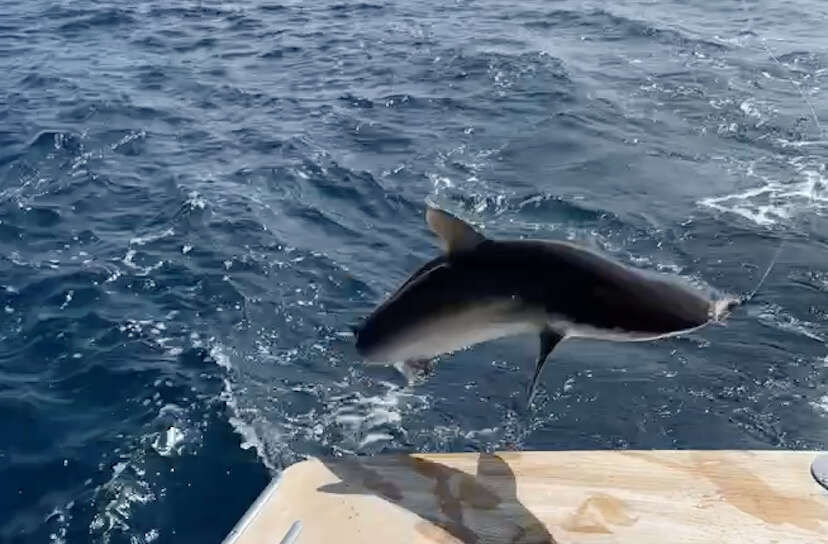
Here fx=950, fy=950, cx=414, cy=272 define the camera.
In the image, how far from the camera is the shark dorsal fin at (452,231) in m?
4.42

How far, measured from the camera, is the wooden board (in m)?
4.44

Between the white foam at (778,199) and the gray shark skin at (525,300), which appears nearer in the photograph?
the gray shark skin at (525,300)

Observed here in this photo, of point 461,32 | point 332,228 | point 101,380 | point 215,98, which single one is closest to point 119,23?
point 215,98

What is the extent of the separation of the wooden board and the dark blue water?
2009mm

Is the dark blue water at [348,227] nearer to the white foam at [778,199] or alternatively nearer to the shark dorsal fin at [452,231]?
the white foam at [778,199]

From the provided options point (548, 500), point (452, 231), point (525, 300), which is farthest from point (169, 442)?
point (525, 300)

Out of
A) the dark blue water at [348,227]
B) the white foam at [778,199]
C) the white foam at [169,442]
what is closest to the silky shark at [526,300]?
the dark blue water at [348,227]

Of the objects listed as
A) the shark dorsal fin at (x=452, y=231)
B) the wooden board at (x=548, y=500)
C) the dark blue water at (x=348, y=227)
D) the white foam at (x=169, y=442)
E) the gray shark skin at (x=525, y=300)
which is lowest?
the white foam at (x=169, y=442)

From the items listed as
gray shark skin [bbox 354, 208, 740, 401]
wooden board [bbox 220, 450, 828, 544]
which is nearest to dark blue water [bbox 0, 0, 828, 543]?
wooden board [bbox 220, 450, 828, 544]

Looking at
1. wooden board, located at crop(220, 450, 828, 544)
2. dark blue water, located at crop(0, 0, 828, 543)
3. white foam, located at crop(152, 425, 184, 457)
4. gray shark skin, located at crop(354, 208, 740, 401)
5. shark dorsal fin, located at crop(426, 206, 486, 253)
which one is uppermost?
shark dorsal fin, located at crop(426, 206, 486, 253)

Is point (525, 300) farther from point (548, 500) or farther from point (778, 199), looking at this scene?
point (778, 199)

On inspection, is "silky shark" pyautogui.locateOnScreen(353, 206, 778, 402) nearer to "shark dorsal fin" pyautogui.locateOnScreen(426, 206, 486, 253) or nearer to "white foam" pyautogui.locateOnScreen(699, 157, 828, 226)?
"shark dorsal fin" pyautogui.locateOnScreen(426, 206, 486, 253)

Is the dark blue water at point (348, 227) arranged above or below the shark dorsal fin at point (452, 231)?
below

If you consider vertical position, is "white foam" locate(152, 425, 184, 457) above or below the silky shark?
below
